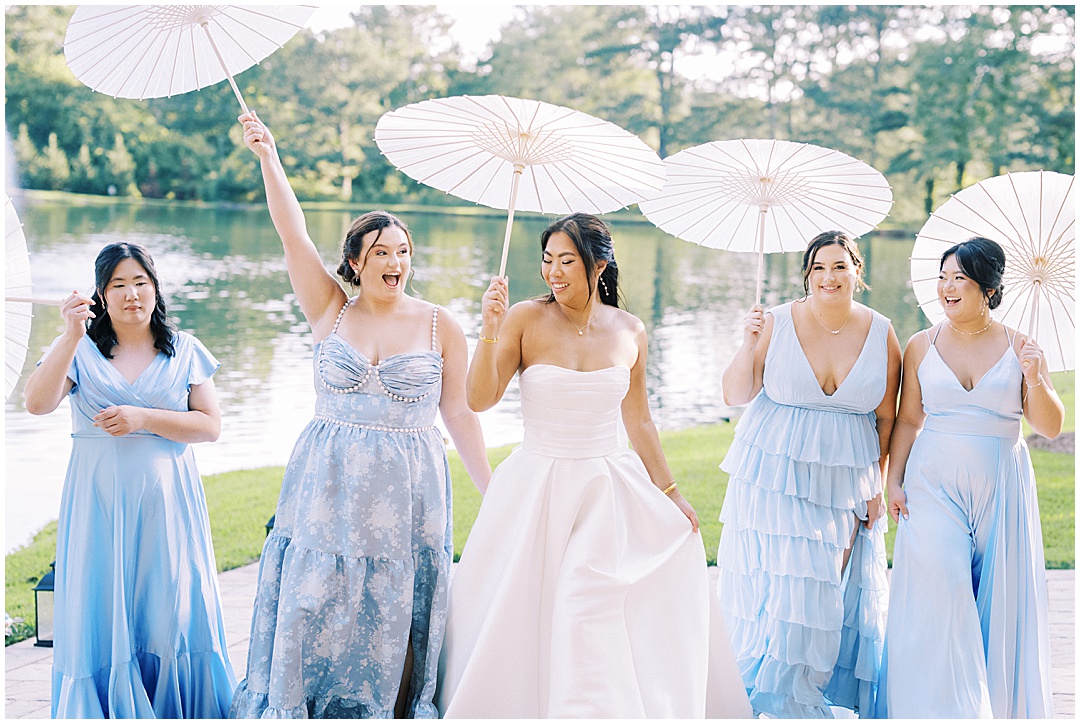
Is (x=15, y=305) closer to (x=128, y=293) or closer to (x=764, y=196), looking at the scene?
(x=128, y=293)

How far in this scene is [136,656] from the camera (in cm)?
343

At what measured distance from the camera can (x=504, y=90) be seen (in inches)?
1046

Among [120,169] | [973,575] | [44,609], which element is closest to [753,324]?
[973,575]

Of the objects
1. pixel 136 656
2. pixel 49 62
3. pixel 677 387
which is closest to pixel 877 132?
pixel 677 387

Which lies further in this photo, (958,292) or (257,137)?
(958,292)

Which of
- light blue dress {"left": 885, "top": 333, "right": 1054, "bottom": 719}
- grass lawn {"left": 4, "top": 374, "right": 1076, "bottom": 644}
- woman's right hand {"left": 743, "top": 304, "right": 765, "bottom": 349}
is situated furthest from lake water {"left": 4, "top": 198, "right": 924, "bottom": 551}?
light blue dress {"left": 885, "top": 333, "right": 1054, "bottom": 719}

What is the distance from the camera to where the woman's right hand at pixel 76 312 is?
3213 millimetres

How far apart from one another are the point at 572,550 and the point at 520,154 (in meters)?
1.39

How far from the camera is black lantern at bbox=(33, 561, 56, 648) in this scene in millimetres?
4438

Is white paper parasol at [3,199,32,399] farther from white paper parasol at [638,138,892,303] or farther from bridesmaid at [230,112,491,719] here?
white paper parasol at [638,138,892,303]

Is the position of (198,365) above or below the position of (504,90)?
below

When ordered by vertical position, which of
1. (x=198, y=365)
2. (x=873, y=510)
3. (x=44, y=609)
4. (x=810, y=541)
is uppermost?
(x=198, y=365)

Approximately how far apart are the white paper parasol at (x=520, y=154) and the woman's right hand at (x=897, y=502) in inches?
58.3

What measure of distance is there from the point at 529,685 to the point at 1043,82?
→ 23389 mm
